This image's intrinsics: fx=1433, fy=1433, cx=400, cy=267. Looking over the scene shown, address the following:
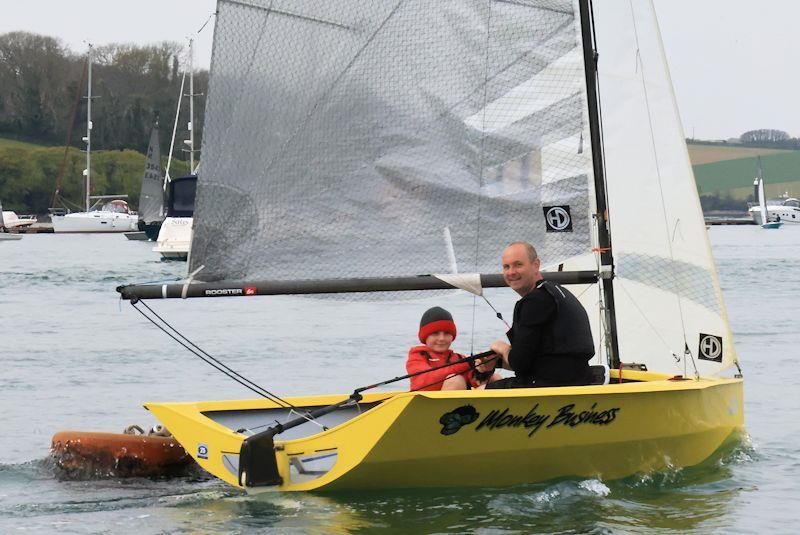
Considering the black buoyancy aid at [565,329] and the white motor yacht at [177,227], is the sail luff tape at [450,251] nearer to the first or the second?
the black buoyancy aid at [565,329]

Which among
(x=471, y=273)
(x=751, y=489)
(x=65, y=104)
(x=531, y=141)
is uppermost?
(x=65, y=104)

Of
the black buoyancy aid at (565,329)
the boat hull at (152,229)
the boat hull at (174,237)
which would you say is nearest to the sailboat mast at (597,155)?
the black buoyancy aid at (565,329)

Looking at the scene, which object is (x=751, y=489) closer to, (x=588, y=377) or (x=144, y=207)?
(x=588, y=377)

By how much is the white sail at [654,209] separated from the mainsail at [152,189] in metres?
53.5

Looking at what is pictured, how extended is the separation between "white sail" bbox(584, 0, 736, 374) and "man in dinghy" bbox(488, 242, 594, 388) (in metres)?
1.58

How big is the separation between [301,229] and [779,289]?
72.6 feet

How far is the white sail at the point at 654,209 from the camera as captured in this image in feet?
30.6

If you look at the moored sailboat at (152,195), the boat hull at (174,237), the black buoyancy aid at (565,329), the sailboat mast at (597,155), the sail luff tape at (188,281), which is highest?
the moored sailboat at (152,195)

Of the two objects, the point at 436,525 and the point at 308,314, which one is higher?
the point at 308,314

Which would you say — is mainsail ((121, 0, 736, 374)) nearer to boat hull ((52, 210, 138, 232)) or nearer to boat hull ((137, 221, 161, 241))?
boat hull ((137, 221, 161, 241))

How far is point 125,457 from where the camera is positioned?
8.97m

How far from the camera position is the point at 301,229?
28.4 feet

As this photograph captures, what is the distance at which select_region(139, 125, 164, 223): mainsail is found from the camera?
61750mm

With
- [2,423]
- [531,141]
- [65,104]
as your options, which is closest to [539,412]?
[531,141]
